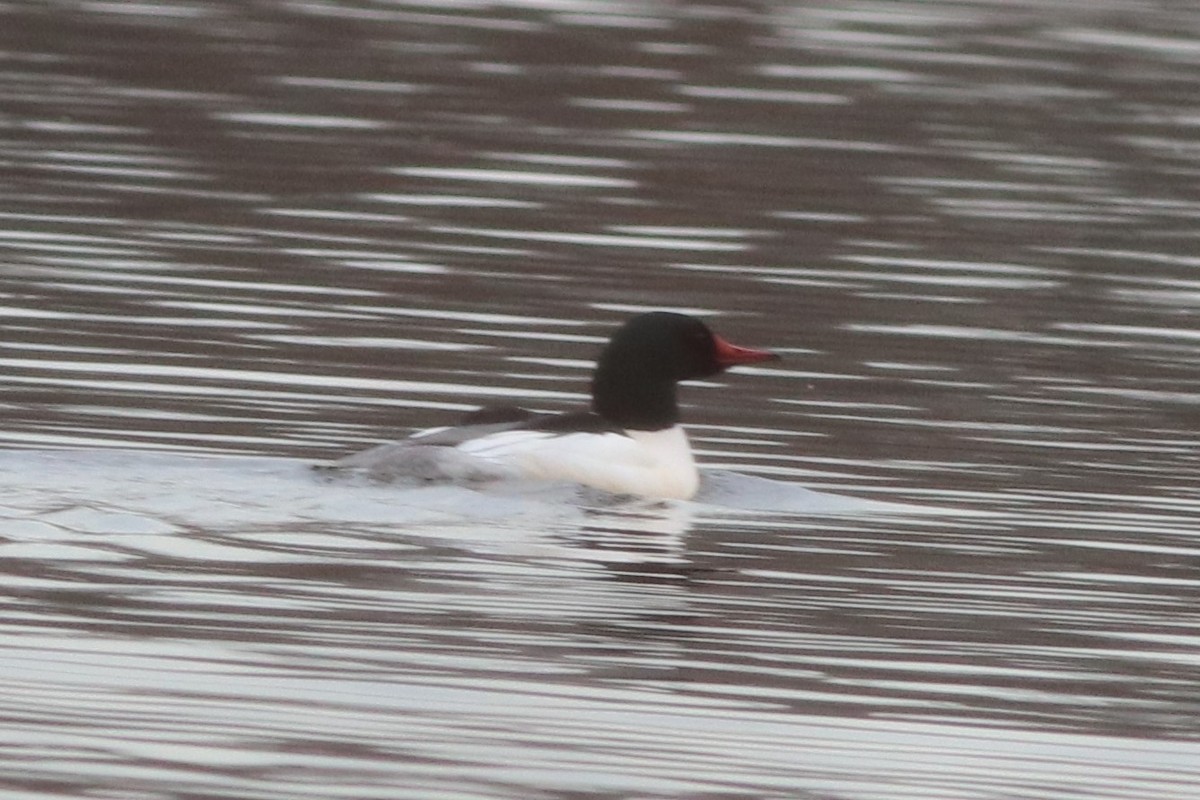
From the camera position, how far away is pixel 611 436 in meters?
12.6

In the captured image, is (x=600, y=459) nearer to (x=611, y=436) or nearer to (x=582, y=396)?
(x=611, y=436)

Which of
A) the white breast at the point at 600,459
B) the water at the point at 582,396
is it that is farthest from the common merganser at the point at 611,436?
the water at the point at 582,396

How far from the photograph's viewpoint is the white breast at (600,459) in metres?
12.2

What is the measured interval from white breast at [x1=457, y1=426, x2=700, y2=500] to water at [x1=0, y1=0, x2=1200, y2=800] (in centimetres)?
21

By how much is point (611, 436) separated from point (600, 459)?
0.22m

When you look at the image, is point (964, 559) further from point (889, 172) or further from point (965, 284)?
point (889, 172)

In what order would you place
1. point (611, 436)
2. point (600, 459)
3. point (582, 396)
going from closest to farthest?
point (600, 459), point (611, 436), point (582, 396)

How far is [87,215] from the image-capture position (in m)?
18.1

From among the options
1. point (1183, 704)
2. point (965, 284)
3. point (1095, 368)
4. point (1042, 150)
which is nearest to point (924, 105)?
point (1042, 150)

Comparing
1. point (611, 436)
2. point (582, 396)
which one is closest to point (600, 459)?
point (611, 436)

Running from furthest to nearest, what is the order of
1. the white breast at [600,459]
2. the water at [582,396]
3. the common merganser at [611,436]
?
the white breast at [600,459] → the common merganser at [611,436] → the water at [582,396]

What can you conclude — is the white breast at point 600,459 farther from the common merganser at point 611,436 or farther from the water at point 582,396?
the water at point 582,396

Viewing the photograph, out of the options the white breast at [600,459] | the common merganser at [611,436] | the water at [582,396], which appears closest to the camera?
the water at [582,396]

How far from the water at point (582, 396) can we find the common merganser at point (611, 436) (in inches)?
11.2
